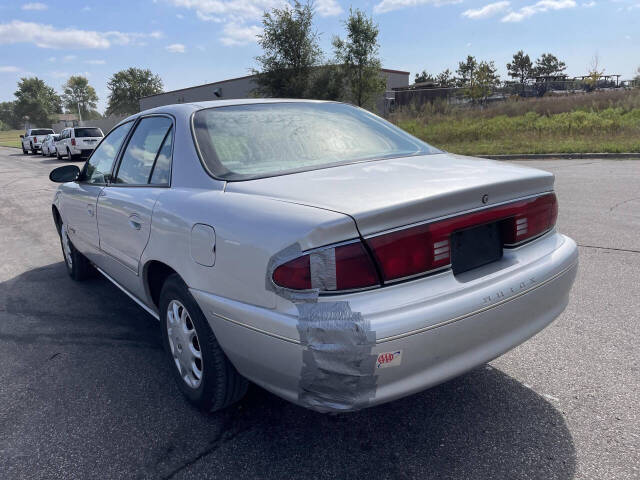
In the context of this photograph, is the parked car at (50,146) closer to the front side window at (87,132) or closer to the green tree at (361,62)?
the front side window at (87,132)

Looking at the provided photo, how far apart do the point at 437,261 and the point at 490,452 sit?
35.7 inches

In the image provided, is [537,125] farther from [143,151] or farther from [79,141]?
[79,141]

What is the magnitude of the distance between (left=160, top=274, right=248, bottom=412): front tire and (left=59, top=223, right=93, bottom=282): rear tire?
8.12ft

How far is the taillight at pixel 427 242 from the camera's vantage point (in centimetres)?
192

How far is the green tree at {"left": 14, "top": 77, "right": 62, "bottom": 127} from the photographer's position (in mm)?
113812

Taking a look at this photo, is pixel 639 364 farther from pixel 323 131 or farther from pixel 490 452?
pixel 323 131

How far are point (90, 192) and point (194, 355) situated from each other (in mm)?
1978

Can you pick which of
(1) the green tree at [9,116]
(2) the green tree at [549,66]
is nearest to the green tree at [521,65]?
(2) the green tree at [549,66]

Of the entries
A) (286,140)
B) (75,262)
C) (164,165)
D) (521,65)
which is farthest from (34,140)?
(521,65)

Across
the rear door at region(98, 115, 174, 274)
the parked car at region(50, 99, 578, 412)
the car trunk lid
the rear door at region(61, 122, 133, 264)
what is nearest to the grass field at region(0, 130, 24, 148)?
the rear door at region(61, 122, 133, 264)

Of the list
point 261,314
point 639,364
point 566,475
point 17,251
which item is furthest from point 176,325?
point 17,251

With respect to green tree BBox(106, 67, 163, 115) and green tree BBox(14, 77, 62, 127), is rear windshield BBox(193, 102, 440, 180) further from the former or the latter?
green tree BBox(14, 77, 62, 127)

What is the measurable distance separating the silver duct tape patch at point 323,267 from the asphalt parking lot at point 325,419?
34.5 inches

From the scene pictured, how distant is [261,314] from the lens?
1.98 metres
